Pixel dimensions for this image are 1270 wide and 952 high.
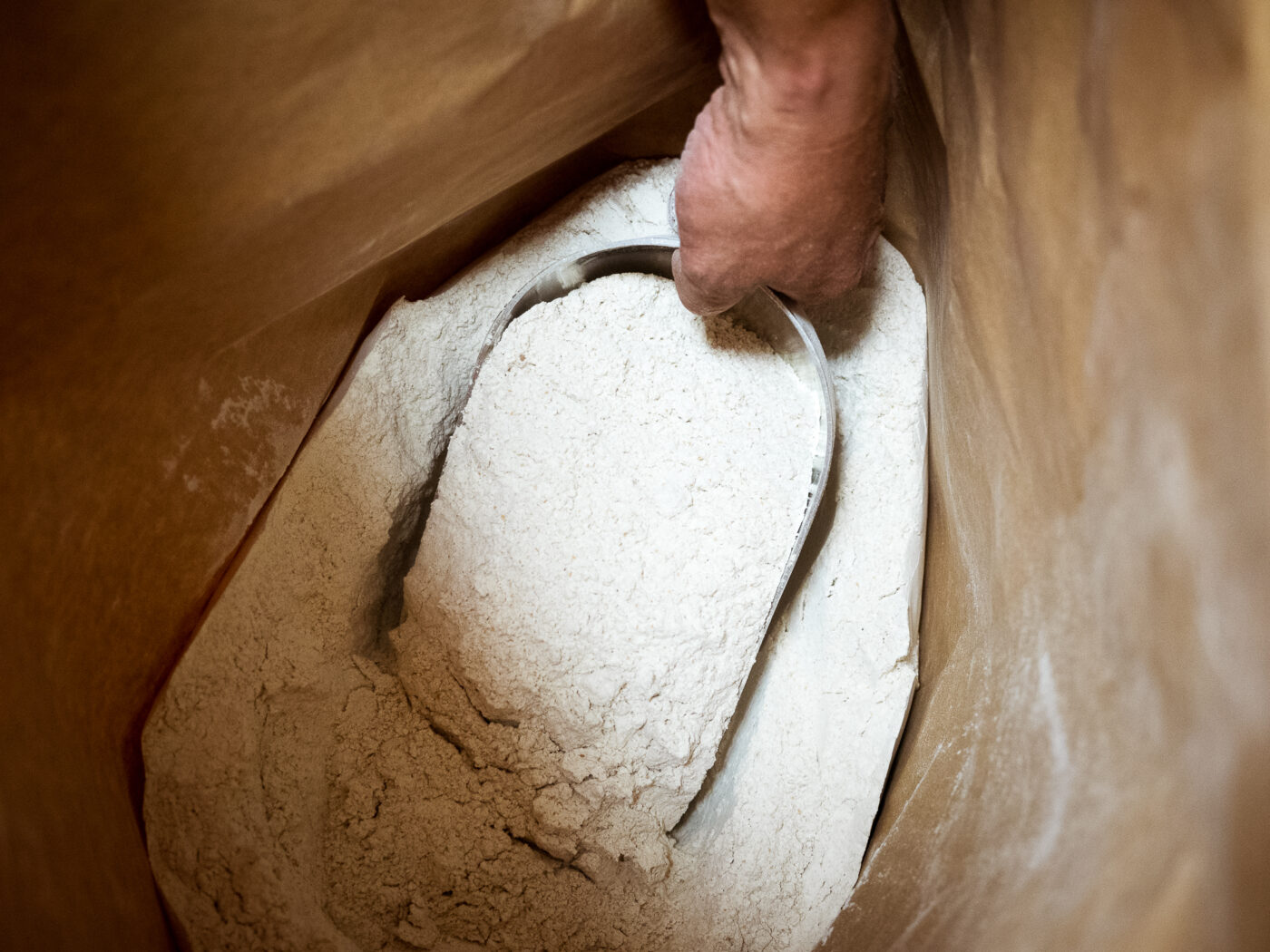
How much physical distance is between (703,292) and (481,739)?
1.55 ft

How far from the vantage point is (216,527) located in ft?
2.40

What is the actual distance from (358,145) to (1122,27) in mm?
512

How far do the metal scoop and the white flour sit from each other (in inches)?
1.5

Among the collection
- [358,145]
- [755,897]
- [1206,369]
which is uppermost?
[358,145]

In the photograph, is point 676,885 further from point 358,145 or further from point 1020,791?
point 358,145

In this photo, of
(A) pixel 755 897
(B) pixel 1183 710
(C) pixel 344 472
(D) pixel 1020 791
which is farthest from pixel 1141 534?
(C) pixel 344 472

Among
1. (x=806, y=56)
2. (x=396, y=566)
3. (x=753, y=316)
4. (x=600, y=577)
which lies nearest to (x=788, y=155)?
(x=806, y=56)

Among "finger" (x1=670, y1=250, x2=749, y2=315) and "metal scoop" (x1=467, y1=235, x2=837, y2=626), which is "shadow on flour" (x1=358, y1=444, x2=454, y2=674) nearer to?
"metal scoop" (x1=467, y1=235, x2=837, y2=626)

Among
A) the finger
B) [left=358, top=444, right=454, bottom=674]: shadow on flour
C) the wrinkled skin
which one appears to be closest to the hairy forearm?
the wrinkled skin

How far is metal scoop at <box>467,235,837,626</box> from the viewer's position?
0.79 meters

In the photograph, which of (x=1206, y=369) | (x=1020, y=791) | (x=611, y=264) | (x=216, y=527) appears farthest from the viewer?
(x=611, y=264)

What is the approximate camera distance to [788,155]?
606 millimetres

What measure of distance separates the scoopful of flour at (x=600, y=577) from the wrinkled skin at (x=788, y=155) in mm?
137

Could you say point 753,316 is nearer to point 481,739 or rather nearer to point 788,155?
point 788,155
